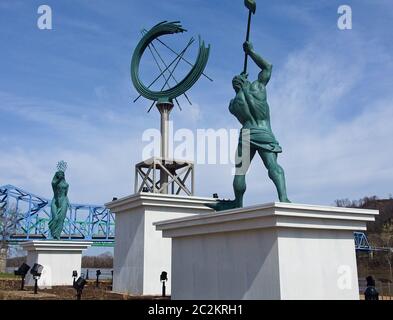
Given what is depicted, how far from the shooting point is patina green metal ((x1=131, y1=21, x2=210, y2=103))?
1452cm

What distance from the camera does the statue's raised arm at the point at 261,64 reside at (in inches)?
350

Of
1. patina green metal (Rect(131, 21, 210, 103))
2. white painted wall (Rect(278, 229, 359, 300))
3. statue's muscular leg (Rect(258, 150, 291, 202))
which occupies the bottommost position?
white painted wall (Rect(278, 229, 359, 300))

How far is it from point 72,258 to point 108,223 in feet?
165

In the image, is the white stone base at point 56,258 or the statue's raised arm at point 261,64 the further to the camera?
the white stone base at point 56,258

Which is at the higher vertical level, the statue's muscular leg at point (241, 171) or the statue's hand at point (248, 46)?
the statue's hand at point (248, 46)

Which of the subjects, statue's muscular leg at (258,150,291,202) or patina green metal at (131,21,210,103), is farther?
patina green metal at (131,21,210,103)

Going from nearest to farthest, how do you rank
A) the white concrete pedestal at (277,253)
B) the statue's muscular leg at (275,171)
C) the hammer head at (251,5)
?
the white concrete pedestal at (277,253), the statue's muscular leg at (275,171), the hammer head at (251,5)

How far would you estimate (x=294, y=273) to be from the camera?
6930 millimetres

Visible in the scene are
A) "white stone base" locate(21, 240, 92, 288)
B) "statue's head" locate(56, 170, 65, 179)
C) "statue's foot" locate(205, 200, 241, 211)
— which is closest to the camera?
"statue's foot" locate(205, 200, 241, 211)

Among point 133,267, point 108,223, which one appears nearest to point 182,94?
point 133,267

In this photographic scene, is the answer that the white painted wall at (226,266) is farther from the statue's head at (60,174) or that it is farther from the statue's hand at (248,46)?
the statue's head at (60,174)

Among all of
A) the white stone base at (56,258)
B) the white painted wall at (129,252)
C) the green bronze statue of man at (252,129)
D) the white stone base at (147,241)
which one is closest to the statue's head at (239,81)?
the green bronze statue of man at (252,129)

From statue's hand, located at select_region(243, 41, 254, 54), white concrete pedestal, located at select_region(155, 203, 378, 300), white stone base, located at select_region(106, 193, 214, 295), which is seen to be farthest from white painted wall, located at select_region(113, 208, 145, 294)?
statue's hand, located at select_region(243, 41, 254, 54)

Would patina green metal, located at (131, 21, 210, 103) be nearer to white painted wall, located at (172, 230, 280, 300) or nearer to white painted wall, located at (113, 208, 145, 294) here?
white painted wall, located at (113, 208, 145, 294)
